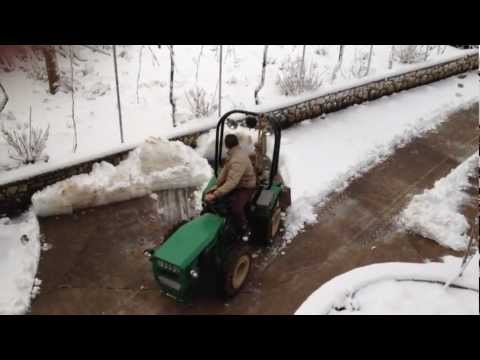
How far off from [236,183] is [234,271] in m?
1.07

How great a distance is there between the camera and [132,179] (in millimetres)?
7109

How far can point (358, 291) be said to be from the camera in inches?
164

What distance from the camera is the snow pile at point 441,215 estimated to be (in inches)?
253

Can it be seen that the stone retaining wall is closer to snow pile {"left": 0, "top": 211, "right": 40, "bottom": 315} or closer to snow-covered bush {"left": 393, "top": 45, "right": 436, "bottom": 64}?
snow pile {"left": 0, "top": 211, "right": 40, "bottom": 315}

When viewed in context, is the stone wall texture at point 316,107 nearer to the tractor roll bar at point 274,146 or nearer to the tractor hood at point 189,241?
the tractor roll bar at point 274,146

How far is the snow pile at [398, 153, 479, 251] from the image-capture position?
21.1 ft

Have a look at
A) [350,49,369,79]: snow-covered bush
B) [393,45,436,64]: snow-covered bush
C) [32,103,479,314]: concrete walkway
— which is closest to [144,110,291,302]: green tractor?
[32,103,479,314]: concrete walkway

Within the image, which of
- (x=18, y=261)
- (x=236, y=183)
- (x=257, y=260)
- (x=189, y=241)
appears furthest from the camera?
(x=257, y=260)

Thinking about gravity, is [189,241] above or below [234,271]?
above

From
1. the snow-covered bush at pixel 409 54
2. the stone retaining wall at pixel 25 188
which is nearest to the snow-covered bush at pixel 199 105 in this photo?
the stone retaining wall at pixel 25 188

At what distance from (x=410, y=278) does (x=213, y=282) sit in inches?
94.3

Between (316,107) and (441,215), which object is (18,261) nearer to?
(441,215)

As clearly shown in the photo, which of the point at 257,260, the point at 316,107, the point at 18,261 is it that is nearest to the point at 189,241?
the point at 257,260

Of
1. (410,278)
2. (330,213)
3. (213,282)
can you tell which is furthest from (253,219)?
(410,278)
